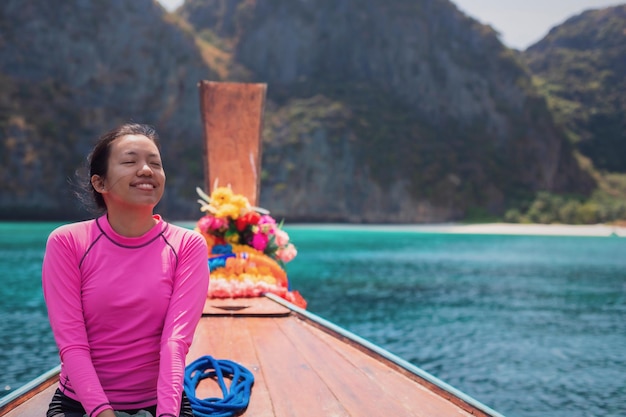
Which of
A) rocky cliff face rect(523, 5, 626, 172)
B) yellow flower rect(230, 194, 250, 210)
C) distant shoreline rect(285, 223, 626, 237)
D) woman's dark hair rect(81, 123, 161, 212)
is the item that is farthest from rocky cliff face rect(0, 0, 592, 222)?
woman's dark hair rect(81, 123, 161, 212)

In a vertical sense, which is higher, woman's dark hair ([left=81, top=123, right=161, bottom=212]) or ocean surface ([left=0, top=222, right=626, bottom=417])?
woman's dark hair ([left=81, top=123, right=161, bottom=212])

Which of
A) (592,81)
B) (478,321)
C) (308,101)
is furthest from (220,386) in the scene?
(592,81)

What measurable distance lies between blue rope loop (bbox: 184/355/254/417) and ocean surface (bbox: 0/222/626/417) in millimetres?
4087

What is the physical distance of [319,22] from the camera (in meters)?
65.4

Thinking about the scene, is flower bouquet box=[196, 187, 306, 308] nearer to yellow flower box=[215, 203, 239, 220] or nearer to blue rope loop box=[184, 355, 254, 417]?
yellow flower box=[215, 203, 239, 220]

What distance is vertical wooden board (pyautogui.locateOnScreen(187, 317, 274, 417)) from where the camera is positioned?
284 cm

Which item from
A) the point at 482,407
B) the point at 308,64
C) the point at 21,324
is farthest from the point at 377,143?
the point at 482,407

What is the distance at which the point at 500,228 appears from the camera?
52031 mm

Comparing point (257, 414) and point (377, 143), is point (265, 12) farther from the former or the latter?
point (257, 414)

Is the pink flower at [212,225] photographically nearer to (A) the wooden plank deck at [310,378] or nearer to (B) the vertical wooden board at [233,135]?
(B) the vertical wooden board at [233,135]

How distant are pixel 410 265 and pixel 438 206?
37469 millimetres

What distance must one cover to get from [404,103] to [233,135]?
193ft

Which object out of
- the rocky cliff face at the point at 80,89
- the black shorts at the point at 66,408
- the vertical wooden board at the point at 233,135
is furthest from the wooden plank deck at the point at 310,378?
the rocky cliff face at the point at 80,89

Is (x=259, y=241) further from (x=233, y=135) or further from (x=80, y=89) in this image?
(x=80, y=89)
